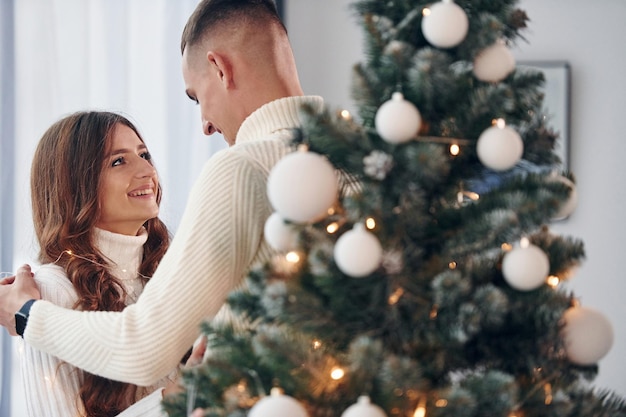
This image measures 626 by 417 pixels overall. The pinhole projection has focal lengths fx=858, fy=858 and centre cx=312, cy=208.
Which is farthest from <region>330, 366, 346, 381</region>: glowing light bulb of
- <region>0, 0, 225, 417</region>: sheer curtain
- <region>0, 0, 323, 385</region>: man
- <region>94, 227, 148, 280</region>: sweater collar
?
<region>0, 0, 225, 417</region>: sheer curtain

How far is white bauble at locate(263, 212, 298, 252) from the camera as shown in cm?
109

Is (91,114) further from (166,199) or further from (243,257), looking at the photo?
(166,199)

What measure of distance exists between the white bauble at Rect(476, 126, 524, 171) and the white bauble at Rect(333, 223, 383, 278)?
18 cm

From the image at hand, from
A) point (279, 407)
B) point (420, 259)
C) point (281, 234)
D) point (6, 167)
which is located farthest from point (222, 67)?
point (6, 167)

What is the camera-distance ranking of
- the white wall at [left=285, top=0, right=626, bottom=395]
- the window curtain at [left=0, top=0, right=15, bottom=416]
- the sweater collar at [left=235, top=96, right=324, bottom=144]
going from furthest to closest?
the white wall at [left=285, top=0, right=626, bottom=395] → the window curtain at [left=0, top=0, right=15, bottom=416] → the sweater collar at [left=235, top=96, right=324, bottom=144]

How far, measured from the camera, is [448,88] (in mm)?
1055

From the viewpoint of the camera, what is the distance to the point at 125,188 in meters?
2.25

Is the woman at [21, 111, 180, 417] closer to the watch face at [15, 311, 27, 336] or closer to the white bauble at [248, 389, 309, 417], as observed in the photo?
the watch face at [15, 311, 27, 336]

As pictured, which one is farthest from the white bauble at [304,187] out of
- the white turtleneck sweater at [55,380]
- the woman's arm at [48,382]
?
the woman's arm at [48,382]

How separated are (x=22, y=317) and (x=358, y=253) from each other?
852 mm

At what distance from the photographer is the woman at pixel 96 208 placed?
212cm

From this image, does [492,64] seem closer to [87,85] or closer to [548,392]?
[548,392]

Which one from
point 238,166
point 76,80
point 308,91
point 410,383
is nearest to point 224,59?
point 238,166

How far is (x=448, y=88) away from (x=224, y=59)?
728mm
